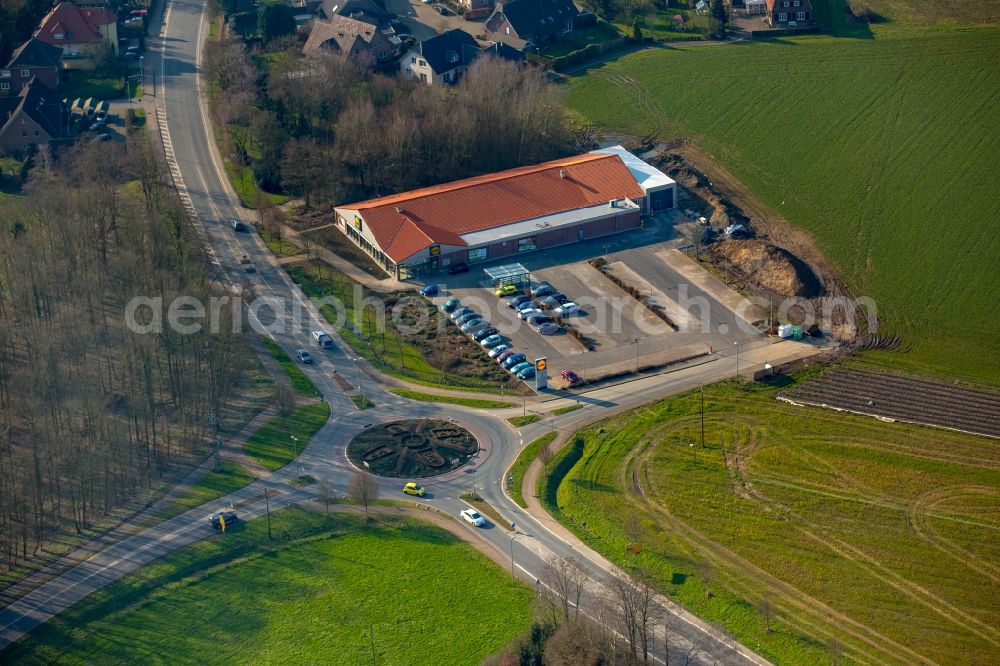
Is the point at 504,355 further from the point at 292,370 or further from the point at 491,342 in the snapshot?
the point at 292,370

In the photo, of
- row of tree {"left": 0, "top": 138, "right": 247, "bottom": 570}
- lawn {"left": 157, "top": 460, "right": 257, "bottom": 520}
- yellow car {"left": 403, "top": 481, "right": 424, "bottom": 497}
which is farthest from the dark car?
yellow car {"left": 403, "top": 481, "right": 424, "bottom": 497}

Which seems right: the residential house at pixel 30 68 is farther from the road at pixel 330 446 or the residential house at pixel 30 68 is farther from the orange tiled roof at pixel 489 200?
the orange tiled roof at pixel 489 200

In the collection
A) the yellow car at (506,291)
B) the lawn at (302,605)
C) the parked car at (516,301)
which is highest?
the yellow car at (506,291)

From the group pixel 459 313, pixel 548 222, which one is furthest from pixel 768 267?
pixel 459 313

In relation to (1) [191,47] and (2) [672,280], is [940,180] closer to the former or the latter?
(2) [672,280]

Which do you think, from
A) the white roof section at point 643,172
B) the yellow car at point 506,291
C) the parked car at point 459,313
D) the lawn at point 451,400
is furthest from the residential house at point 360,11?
the lawn at point 451,400
